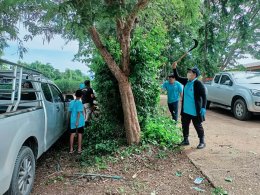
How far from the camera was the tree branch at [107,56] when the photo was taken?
5.37m

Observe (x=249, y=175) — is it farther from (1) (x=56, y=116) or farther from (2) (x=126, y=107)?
(1) (x=56, y=116)

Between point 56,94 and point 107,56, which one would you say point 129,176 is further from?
point 56,94

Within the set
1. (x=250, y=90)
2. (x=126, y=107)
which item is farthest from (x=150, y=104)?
(x=250, y=90)

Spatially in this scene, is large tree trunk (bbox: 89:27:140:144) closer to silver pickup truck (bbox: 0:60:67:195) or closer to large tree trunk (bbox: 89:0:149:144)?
large tree trunk (bbox: 89:0:149:144)

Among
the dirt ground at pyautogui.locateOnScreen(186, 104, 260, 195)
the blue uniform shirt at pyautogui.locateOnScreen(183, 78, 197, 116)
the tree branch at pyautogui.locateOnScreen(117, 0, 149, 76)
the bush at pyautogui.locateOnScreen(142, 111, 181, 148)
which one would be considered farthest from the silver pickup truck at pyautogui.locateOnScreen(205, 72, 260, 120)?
the tree branch at pyautogui.locateOnScreen(117, 0, 149, 76)

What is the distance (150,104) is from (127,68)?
4.72ft

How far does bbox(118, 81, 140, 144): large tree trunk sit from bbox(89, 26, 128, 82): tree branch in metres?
0.17

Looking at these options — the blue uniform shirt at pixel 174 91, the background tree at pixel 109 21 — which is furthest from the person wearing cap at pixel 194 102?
the blue uniform shirt at pixel 174 91

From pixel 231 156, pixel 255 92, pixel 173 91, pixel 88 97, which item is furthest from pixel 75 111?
pixel 255 92

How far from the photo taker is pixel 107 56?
5523 millimetres

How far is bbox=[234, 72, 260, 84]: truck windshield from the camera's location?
10.3 m

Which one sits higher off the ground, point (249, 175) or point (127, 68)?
point (127, 68)

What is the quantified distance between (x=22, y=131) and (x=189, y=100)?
3640mm

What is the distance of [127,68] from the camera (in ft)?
19.0
